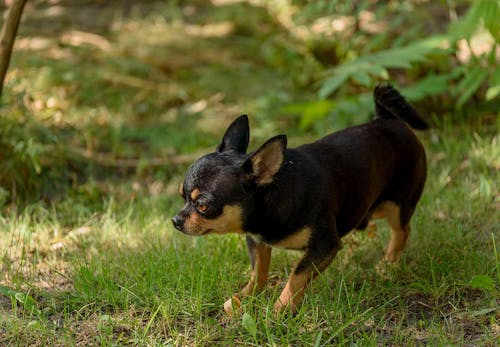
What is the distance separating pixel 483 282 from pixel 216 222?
1.62 meters

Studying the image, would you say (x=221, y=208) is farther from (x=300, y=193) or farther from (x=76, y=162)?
(x=76, y=162)

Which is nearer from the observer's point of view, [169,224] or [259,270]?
[259,270]

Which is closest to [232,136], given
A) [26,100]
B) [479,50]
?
[26,100]

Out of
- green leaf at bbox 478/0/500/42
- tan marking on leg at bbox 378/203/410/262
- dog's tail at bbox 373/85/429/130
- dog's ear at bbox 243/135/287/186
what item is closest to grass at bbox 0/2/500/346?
tan marking on leg at bbox 378/203/410/262

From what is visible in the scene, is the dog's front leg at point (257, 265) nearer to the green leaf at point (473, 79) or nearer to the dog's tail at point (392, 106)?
the dog's tail at point (392, 106)

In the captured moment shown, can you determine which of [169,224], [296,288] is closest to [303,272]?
[296,288]

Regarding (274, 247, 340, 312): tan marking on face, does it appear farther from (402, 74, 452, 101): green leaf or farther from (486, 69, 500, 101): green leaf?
(402, 74, 452, 101): green leaf

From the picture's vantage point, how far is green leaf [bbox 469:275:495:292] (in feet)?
13.1

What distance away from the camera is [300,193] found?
12.8 ft

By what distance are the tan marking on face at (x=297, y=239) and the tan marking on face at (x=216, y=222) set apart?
0.29m

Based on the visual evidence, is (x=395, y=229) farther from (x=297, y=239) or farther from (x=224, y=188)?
(x=224, y=188)

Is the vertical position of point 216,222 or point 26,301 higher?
point 216,222

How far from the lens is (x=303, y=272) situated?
3895 mm

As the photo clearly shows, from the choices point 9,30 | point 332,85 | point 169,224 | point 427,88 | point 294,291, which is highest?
point 9,30
